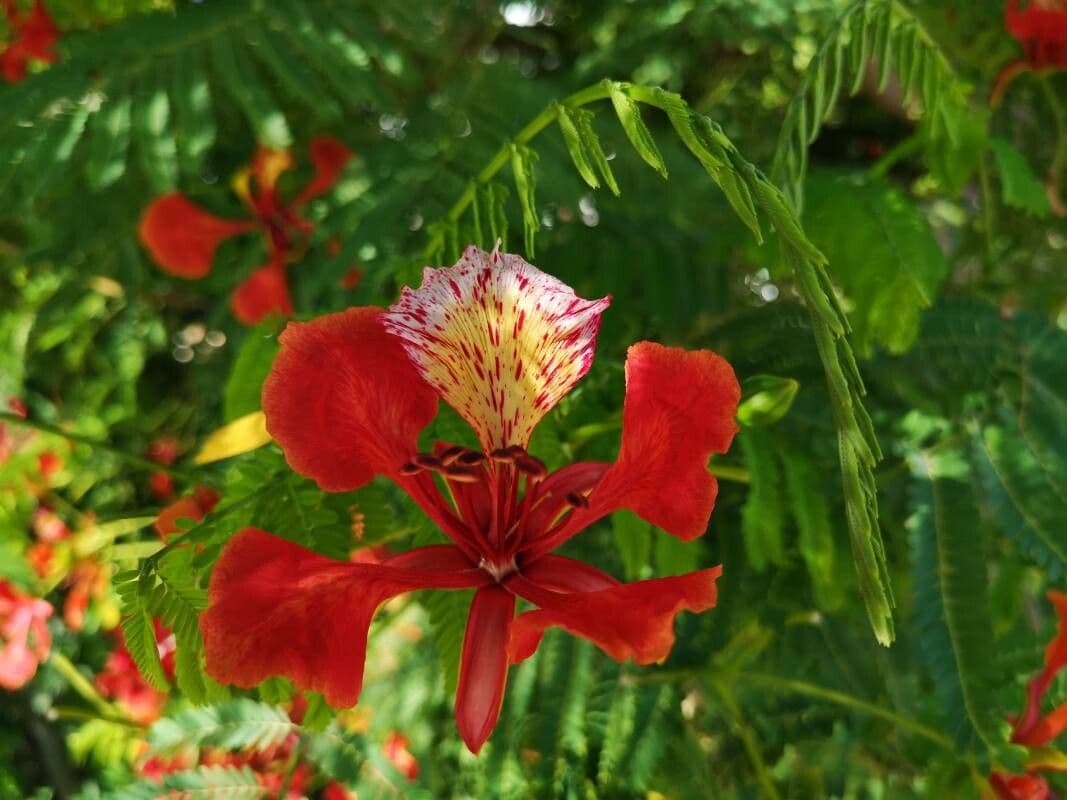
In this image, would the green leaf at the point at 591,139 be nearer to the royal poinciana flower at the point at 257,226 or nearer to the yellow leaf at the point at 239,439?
the yellow leaf at the point at 239,439

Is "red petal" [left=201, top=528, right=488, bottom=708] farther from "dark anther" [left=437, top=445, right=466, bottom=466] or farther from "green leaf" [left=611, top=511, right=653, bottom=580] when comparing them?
"green leaf" [left=611, top=511, right=653, bottom=580]

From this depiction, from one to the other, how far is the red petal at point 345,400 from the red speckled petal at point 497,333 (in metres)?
0.03

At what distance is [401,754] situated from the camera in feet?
4.35

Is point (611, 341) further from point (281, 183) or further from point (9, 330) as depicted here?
point (9, 330)

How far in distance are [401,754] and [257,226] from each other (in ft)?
2.92

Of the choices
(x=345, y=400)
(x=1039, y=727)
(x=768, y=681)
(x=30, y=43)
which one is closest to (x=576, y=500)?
(x=345, y=400)

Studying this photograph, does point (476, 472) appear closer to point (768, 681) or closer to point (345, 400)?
point (345, 400)

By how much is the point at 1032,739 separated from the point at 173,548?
0.97 metres

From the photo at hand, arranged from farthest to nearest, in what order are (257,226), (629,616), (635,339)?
1. (257,226)
2. (635,339)
3. (629,616)

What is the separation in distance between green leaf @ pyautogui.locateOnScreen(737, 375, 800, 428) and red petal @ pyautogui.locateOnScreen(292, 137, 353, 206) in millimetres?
964

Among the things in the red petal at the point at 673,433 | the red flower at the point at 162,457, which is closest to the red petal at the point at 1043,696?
the red petal at the point at 673,433

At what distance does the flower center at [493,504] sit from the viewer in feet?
2.26

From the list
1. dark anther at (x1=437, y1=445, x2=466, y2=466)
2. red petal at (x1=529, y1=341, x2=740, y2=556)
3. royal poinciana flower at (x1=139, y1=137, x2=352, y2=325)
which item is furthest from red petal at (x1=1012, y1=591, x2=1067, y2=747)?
royal poinciana flower at (x1=139, y1=137, x2=352, y2=325)

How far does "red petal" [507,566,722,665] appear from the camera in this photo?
550 mm
